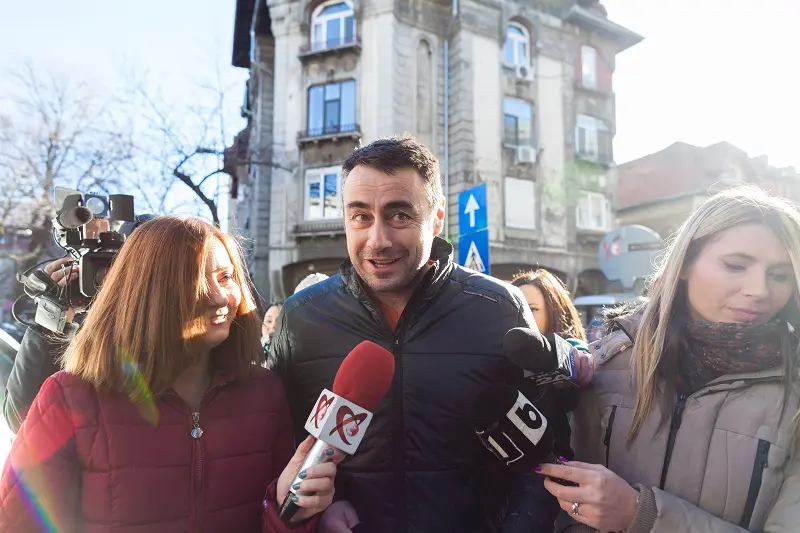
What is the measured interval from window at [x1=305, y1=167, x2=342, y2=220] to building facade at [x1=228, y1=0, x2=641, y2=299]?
0.12 feet

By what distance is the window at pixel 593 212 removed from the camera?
18094 mm

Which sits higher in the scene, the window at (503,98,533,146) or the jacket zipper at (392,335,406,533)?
the window at (503,98,533,146)

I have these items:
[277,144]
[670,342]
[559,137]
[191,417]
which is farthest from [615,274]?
[277,144]

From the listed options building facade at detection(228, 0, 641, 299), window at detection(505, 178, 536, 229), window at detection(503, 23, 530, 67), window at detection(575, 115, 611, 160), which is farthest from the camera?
window at detection(575, 115, 611, 160)

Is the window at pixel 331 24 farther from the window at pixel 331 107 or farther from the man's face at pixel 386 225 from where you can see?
the man's face at pixel 386 225

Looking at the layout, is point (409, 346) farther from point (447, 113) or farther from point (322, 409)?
point (447, 113)

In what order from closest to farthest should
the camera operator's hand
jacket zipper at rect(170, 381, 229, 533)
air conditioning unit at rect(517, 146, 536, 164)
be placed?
1. jacket zipper at rect(170, 381, 229, 533)
2. the camera operator's hand
3. air conditioning unit at rect(517, 146, 536, 164)

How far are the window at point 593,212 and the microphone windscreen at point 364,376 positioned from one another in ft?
57.7

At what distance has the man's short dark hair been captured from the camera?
6.47 ft

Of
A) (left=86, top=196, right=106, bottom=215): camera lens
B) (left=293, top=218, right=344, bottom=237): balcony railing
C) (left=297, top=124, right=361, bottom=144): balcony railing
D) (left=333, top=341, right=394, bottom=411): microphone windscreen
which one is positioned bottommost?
(left=333, top=341, right=394, bottom=411): microphone windscreen

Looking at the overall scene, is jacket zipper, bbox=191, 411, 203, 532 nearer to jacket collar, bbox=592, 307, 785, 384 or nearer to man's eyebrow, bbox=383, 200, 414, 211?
man's eyebrow, bbox=383, 200, 414, 211

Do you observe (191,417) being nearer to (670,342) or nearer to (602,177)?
(670,342)

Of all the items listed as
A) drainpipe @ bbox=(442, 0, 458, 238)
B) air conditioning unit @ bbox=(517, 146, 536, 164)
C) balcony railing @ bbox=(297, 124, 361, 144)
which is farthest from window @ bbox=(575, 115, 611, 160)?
balcony railing @ bbox=(297, 124, 361, 144)

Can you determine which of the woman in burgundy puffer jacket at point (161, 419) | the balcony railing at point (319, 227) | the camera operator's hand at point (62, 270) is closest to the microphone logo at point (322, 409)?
the woman in burgundy puffer jacket at point (161, 419)
